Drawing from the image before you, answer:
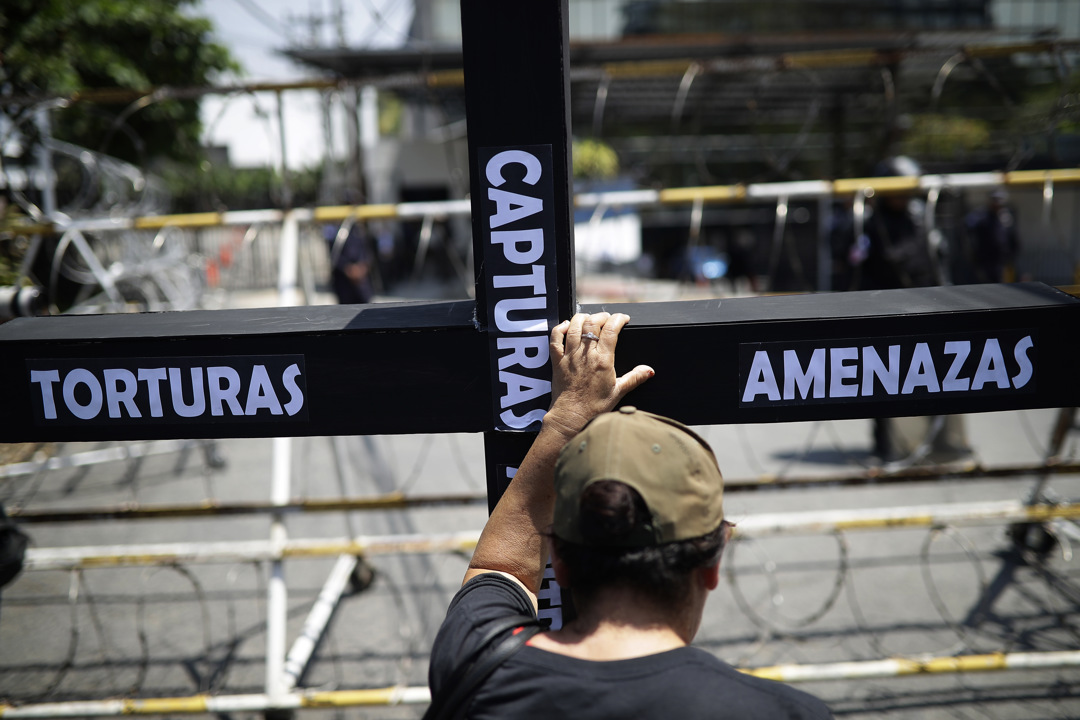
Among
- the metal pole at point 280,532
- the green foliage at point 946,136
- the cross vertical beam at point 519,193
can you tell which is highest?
the green foliage at point 946,136

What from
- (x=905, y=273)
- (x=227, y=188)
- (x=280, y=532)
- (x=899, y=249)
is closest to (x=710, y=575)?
(x=280, y=532)

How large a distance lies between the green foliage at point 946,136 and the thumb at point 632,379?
926 inches

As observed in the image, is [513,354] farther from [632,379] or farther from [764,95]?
[764,95]

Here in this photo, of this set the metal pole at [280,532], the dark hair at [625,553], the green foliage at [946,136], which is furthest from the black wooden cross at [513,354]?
the green foliage at [946,136]

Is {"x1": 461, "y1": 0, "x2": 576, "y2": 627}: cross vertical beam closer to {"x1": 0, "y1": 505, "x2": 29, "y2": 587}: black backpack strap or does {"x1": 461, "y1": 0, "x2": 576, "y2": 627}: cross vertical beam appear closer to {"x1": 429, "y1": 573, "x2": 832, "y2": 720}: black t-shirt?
{"x1": 429, "y1": 573, "x2": 832, "y2": 720}: black t-shirt

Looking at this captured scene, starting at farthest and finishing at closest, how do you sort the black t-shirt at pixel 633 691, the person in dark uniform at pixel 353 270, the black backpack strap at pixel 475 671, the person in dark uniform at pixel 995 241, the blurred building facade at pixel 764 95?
1. the person in dark uniform at pixel 995 241
2. the person in dark uniform at pixel 353 270
3. the blurred building facade at pixel 764 95
4. the black backpack strap at pixel 475 671
5. the black t-shirt at pixel 633 691

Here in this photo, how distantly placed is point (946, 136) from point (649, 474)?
27590mm

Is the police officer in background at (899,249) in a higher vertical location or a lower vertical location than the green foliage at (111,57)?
lower

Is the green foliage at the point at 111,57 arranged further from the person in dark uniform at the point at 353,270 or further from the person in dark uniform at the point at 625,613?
the person in dark uniform at the point at 625,613

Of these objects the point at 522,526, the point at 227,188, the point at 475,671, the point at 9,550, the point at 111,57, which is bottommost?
the point at 9,550

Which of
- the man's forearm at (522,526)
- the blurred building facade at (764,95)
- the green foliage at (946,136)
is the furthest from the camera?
the green foliage at (946,136)

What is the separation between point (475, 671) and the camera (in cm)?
122

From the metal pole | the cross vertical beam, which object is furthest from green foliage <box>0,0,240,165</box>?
the cross vertical beam

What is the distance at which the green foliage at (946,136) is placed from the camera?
2208cm
